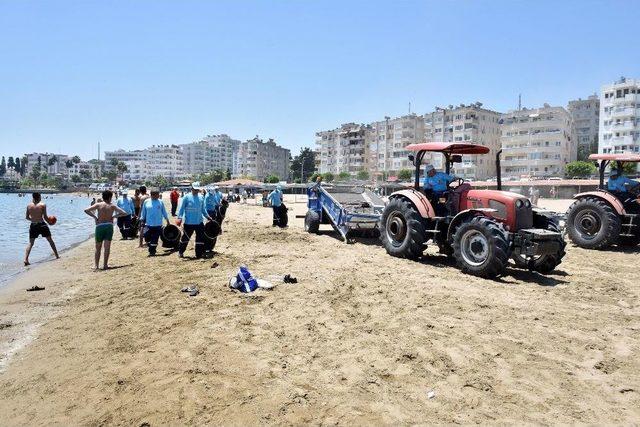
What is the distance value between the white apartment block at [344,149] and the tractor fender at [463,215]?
95.1 meters

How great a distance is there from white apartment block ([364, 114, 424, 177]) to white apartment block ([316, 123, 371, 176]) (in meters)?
1.96

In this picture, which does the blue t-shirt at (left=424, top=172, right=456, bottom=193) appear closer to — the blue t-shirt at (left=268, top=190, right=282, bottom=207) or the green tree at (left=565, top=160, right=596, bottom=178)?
the blue t-shirt at (left=268, top=190, right=282, bottom=207)

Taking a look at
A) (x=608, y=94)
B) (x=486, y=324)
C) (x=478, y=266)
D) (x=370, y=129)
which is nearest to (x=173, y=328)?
(x=486, y=324)

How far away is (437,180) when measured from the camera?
8.88 meters

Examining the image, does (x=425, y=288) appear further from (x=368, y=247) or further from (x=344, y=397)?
(x=368, y=247)

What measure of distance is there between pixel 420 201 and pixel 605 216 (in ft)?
17.1

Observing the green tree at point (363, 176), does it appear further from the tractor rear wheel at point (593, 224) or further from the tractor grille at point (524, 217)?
the tractor grille at point (524, 217)

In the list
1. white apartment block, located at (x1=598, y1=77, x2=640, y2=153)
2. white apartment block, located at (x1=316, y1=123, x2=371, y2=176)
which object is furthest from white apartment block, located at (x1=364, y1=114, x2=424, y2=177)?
white apartment block, located at (x1=598, y1=77, x2=640, y2=153)

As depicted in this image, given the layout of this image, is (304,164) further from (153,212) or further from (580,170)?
(153,212)

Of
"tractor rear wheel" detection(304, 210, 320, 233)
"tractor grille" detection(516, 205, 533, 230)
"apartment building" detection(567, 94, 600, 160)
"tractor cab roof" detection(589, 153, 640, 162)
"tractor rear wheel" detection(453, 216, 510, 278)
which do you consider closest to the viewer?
"tractor rear wheel" detection(453, 216, 510, 278)

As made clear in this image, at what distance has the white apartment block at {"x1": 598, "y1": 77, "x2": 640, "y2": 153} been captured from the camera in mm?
67000

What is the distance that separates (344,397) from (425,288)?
3.60 metres

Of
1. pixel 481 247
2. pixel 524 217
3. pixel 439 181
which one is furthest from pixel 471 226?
pixel 439 181

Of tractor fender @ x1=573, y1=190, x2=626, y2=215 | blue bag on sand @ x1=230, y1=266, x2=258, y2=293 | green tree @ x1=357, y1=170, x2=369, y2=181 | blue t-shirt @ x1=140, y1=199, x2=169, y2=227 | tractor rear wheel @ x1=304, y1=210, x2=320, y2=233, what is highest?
green tree @ x1=357, y1=170, x2=369, y2=181
